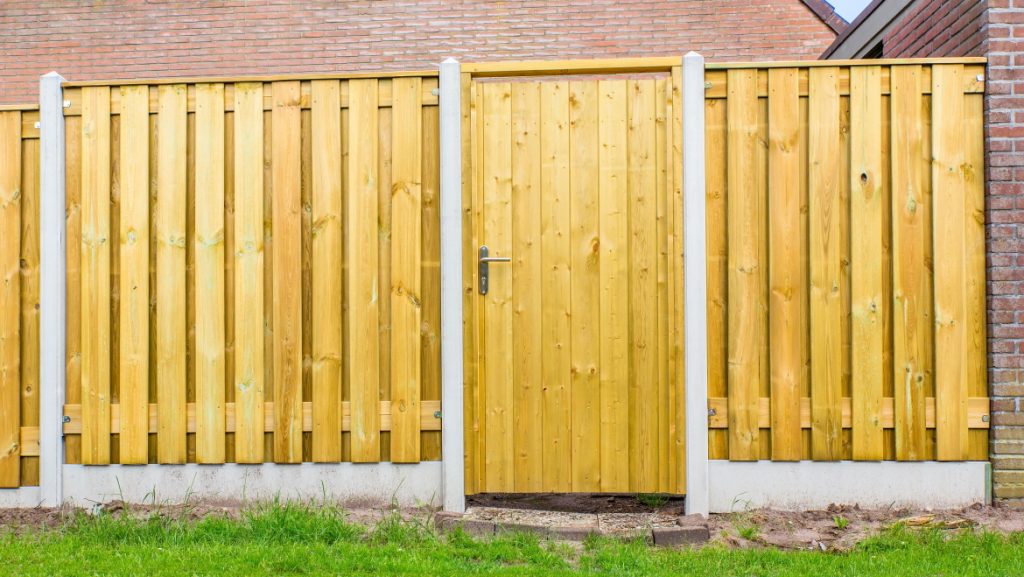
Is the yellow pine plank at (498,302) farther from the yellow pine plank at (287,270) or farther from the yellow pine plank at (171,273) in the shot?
the yellow pine plank at (171,273)

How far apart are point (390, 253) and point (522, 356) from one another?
2.86 feet

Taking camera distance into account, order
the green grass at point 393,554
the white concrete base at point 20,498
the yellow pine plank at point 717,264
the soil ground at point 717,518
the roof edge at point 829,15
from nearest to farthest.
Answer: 1. the green grass at point 393,554
2. the soil ground at point 717,518
3. the yellow pine plank at point 717,264
4. the white concrete base at point 20,498
5. the roof edge at point 829,15

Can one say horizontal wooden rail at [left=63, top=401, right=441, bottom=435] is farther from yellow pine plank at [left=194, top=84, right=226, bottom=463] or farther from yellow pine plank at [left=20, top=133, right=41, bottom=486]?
yellow pine plank at [left=20, top=133, right=41, bottom=486]

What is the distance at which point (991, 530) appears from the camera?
3.80 m

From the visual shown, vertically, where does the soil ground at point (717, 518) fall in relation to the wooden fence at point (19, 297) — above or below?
below

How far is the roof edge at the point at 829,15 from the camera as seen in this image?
917 cm

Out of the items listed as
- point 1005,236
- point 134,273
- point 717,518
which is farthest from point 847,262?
point 134,273

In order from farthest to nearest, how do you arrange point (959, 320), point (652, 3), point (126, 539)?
point (652, 3)
point (959, 320)
point (126, 539)

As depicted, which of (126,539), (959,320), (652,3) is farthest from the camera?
(652,3)

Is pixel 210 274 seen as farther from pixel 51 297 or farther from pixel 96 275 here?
pixel 51 297

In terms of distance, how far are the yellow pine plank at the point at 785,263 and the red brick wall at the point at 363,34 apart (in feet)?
17.4

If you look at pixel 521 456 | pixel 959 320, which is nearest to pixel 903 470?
pixel 959 320

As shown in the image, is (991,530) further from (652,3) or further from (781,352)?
(652,3)

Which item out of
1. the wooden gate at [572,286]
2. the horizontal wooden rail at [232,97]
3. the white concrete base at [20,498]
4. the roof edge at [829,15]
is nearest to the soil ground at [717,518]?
the white concrete base at [20,498]
